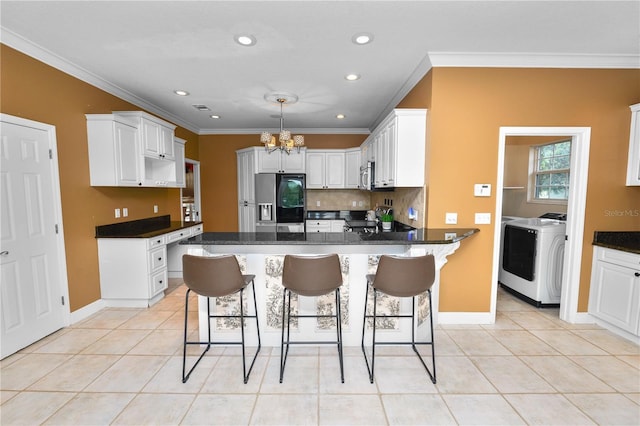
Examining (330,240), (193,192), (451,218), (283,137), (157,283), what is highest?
(283,137)

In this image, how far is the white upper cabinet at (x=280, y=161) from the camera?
5.43 meters

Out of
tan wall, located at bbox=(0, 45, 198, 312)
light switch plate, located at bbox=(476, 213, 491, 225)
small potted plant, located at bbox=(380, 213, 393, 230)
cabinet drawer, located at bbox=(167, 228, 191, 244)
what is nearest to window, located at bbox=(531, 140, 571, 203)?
light switch plate, located at bbox=(476, 213, 491, 225)

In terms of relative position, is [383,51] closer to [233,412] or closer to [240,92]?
[240,92]

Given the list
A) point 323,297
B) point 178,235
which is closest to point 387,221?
point 323,297

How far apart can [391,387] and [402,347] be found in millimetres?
576

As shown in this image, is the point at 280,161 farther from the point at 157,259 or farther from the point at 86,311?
the point at 86,311

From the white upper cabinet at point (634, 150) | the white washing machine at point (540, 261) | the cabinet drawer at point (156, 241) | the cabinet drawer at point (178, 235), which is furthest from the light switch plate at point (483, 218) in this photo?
the cabinet drawer at point (178, 235)

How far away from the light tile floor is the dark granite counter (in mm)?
1100

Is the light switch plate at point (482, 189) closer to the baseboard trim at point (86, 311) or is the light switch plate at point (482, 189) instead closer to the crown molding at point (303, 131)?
the crown molding at point (303, 131)

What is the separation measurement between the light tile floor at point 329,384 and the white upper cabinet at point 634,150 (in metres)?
1.59

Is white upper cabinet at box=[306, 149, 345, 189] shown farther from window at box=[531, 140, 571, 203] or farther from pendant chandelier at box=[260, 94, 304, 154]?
window at box=[531, 140, 571, 203]

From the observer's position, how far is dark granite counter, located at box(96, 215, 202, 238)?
11.1 feet

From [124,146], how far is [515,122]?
14.4 ft

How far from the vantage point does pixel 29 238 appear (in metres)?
2.57
